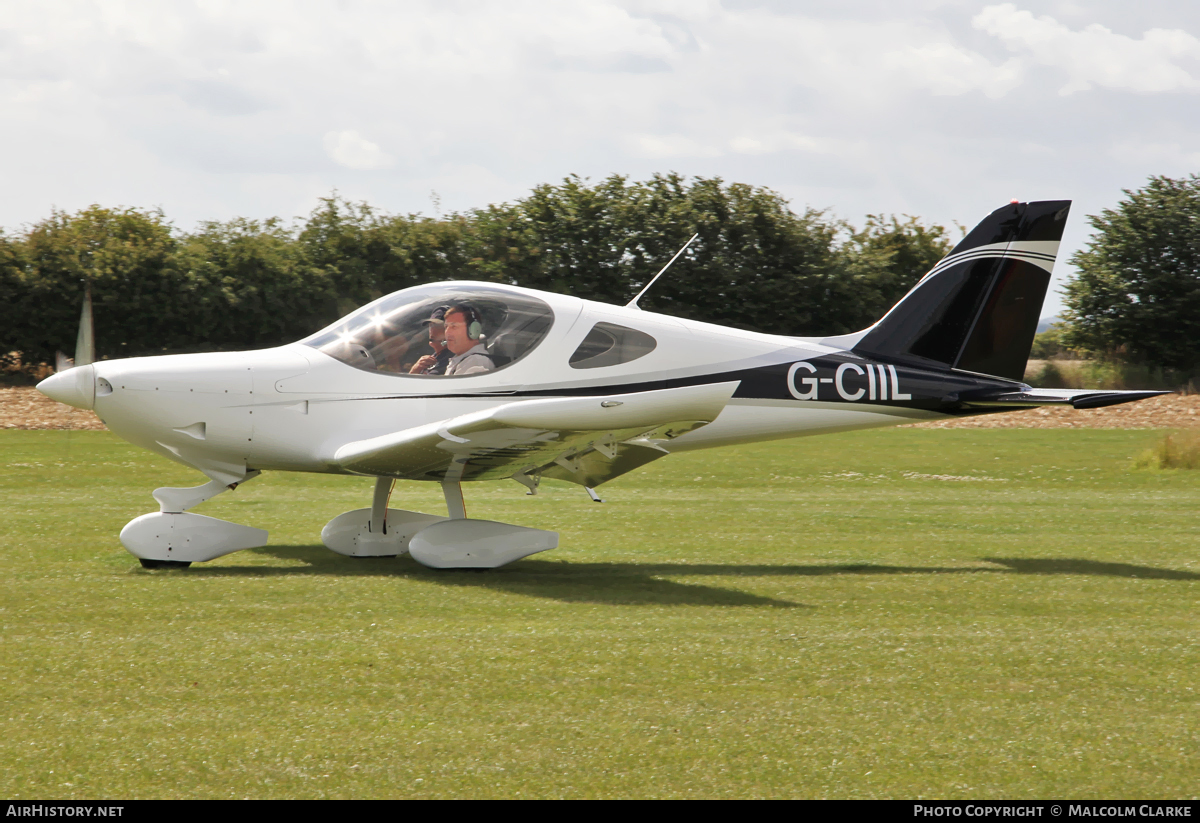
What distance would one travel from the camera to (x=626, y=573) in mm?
7875

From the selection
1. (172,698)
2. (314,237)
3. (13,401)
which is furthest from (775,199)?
(172,698)

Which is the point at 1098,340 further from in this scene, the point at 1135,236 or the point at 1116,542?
the point at 1116,542

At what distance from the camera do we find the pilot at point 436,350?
7.88 meters

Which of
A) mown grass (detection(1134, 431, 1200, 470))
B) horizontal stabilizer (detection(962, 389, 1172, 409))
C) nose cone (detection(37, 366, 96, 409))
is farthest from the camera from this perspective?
mown grass (detection(1134, 431, 1200, 470))

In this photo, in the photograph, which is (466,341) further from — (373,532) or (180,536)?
(180,536)

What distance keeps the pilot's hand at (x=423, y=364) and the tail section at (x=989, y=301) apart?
12.3 feet

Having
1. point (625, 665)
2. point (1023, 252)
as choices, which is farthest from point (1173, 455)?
point (625, 665)

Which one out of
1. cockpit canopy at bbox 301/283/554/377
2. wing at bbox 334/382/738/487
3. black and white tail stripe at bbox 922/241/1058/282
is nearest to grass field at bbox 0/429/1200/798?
wing at bbox 334/382/738/487

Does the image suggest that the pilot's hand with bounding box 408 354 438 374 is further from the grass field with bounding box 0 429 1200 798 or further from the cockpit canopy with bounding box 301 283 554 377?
the grass field with bounding box 0 429 1200 798

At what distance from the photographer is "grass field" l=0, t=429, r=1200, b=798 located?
3.79m

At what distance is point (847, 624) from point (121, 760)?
394 centimetres

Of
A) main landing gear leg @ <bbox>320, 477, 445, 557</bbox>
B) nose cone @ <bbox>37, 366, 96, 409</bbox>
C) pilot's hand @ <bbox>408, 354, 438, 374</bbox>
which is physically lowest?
main landing gear leg @ <bbox>320, 477, 445, 557</bbox>

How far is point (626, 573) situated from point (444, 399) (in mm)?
1870

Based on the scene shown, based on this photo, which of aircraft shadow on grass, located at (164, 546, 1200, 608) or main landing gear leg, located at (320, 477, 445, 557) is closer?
aircraft shadow on grass, located at (164, 546, 1200, 608)
